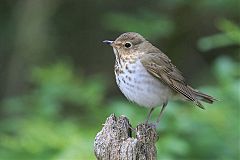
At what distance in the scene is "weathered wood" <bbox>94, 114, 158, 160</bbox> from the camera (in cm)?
394

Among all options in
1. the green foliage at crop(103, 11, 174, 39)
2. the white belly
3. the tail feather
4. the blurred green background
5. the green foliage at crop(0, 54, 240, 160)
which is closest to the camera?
the white belly

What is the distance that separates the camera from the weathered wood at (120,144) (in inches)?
155

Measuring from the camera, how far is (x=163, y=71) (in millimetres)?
5285

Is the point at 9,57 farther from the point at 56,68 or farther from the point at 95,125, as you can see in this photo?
the point at 95,125

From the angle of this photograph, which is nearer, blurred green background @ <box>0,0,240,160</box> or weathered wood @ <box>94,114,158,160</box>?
weathered wood @ <box>94,114,158,160</box>

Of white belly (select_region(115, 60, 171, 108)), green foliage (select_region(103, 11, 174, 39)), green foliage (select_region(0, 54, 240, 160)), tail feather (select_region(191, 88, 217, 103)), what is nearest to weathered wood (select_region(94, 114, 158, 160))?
white belly (select_region(115, 60, 171, 108))

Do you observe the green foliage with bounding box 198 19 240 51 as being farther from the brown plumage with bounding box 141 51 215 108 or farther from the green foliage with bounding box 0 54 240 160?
the brown plumage with bounding box 141 51 215 108

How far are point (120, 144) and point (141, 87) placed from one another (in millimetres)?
1246

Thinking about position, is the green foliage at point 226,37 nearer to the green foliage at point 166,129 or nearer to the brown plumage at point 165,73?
the green foliage at point 166,129

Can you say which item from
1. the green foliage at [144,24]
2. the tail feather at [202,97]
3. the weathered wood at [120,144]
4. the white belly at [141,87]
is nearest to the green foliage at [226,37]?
the tail feather at [202,97]

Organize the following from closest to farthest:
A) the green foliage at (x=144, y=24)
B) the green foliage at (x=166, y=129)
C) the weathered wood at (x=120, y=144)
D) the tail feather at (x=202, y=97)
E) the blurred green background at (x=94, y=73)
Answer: the weathered wood at (x=120, y=144) < the tail feather at (x=202, y=97) < the green foliage at (x=166, y=129) < the blurred green background at (x=94, y=73) < the green foliage at (x=144, y=24)

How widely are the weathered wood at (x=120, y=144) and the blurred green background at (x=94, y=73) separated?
1.57 metres

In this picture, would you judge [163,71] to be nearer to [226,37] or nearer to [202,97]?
[202,97]

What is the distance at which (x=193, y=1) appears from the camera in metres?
8.95
